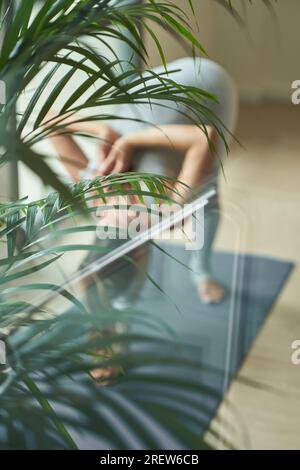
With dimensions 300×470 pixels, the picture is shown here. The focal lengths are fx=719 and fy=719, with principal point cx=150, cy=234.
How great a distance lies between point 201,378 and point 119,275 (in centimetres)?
19

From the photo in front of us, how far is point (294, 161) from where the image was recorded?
8.68ft

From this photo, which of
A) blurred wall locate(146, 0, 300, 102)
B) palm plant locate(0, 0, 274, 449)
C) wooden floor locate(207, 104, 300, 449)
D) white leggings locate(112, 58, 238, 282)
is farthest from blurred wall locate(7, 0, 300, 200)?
palm plant locate(0, 0, 274, 449)

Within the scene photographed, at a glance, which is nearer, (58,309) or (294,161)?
(58,309)

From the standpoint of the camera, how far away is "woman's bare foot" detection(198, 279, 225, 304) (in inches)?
42.8

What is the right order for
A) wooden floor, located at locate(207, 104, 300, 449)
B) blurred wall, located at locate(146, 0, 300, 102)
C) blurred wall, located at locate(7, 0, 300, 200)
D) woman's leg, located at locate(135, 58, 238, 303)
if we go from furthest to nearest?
blurred wall, located at locate(146, 0, 300, 102) → blurred wall, located at locate(7, 0, 300, 200) → woman's leg, located at locate(135, 58, 238, 303) → wooden floor, located at locate(207, 104, 300, 449)

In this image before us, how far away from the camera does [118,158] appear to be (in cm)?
106

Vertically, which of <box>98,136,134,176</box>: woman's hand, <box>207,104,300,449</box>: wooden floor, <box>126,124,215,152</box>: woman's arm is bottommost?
<box>207,104,300,449</box>: wooden floor

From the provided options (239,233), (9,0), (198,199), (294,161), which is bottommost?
(294,161)

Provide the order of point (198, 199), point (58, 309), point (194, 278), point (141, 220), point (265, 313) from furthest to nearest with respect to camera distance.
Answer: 1. point (265, 313)
2. point (194, 278)
3. point (198, 199)
4. point (141, 220)
5. point (58, 309)

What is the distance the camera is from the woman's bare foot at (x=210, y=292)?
3.57 ft

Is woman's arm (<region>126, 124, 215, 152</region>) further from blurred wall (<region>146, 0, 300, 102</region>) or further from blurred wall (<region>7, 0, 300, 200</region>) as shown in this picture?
blurred wall (<region>146, 0, 300, 102</region>)

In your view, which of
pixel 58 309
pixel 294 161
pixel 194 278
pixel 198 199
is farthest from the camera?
pixel 294 161

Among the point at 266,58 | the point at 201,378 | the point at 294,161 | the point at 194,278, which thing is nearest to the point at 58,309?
the point at 201,378

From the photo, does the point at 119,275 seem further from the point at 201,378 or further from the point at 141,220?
the point at 201,378
